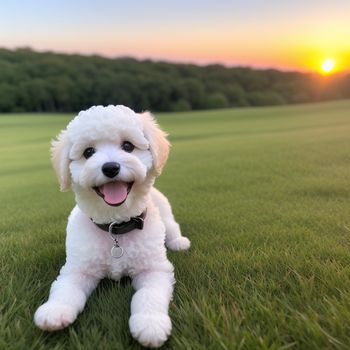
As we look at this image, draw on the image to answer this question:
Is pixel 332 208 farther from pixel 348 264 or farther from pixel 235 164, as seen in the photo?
pixel 235 164

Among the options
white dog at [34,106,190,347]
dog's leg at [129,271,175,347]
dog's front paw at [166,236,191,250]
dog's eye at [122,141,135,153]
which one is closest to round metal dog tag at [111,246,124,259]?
white dog at [34,106,190,347]

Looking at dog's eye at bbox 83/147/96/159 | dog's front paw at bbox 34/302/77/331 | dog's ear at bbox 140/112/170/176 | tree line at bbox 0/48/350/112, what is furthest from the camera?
tree line at bbox 0/48/350/112

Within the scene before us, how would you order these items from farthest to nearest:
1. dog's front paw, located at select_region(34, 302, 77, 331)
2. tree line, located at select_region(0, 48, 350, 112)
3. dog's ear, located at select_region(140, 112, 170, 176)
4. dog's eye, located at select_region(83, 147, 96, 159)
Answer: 1. tree line, located at select_region(0, 48, 350, 112)
2. dog's ear, located at select_region(140, 112, 170, 176)
3. dog's eye, located at select_region(83, 147, 96, 159)
4. dog's front paw, located at select_region(34, 302, 77, 331)

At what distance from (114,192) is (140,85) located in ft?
98.3

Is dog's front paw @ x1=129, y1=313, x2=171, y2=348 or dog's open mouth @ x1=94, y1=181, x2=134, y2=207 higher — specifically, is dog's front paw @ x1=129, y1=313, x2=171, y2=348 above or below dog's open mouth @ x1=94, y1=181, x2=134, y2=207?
below

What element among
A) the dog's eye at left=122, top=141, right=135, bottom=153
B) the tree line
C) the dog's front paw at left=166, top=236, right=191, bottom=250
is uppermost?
the dog's eye at left=122, top=141, right=135, bottom=153

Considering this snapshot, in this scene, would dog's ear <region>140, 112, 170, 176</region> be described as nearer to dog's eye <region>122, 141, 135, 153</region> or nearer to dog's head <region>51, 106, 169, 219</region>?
dog's head <region>51, 106, 169, 219</region>

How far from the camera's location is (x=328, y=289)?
2.56 metres

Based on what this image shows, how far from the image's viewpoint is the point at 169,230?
12.6 ft

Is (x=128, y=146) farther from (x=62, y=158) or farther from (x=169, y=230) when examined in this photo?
(x=169, y=230)

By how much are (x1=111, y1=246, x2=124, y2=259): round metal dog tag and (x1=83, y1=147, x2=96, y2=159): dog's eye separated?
0.61 meters

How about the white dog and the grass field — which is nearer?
the grass field

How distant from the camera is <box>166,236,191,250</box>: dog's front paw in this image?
3.65m

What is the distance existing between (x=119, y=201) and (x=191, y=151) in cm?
827
